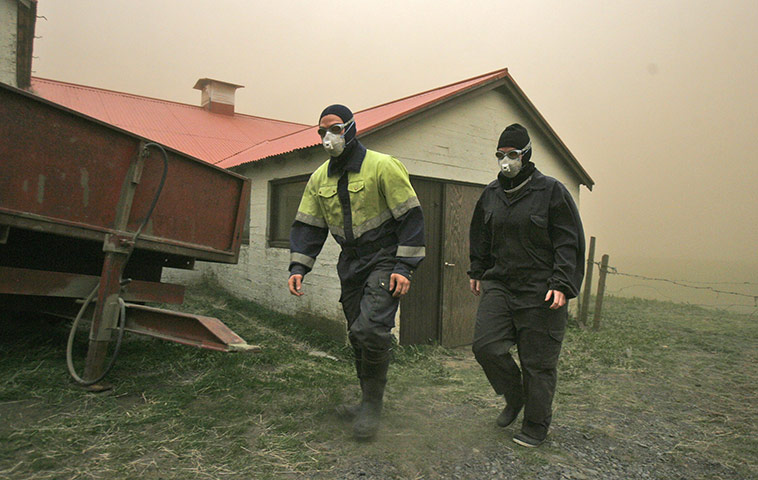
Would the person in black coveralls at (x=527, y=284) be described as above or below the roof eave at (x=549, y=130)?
below

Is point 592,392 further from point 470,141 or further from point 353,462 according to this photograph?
point 470,141

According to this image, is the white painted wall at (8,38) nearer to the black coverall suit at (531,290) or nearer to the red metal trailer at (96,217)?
the red metal trailer at (96,217)

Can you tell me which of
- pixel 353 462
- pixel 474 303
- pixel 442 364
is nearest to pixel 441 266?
pixel 474 303

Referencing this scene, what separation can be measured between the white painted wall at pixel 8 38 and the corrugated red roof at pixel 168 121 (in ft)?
8.72

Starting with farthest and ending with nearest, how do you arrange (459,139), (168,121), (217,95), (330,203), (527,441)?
(217,95) → (168,121) → (459,139) → (330,203) → (527,441)

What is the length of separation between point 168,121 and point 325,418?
14216 mm

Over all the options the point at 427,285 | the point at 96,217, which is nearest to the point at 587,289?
the point at 427,285

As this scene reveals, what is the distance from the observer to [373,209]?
3.37 metres

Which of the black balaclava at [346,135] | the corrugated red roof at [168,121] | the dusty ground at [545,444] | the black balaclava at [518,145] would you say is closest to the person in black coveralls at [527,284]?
the black balaclava at [518,145]

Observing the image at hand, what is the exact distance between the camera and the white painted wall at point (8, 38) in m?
9.47

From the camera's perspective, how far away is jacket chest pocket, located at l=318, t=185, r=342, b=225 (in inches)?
138

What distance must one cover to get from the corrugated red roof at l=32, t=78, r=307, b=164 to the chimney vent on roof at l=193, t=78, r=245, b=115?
0.35 meters

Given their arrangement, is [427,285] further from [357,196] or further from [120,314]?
[120,314]

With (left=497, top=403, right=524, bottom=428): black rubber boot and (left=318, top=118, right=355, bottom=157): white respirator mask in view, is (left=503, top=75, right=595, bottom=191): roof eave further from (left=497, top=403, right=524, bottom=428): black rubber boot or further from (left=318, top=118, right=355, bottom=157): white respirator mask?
(left=497, top=403, right=524, bottom=428): black rubber boot
